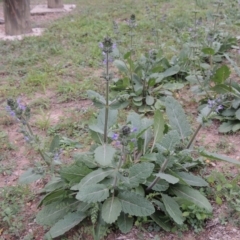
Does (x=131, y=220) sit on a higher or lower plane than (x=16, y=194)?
higher

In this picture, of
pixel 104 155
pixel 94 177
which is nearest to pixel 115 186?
pixel 94 177

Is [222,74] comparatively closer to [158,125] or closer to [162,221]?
[158,125]

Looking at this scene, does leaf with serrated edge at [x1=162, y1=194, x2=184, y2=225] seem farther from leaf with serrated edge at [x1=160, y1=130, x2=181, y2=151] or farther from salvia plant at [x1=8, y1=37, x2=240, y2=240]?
leaf with serrated edge at [x1=160, y1=130, x2=181, y2=151]

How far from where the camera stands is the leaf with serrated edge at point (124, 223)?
87.5 inches

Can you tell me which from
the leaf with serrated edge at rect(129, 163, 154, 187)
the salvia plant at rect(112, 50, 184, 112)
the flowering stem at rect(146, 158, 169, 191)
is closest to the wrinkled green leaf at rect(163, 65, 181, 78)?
the salvia plant at rect(112, 50, 184, 112)

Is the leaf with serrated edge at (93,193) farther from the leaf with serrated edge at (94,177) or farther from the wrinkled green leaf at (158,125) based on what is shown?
the wrinkled green leaf at (158,125)

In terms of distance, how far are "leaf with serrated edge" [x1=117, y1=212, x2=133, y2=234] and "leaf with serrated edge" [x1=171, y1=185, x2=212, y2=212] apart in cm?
38

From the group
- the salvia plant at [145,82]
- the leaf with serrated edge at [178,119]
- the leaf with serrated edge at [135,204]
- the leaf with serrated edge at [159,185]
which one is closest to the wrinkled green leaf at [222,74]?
the salvia plant at [145,82]

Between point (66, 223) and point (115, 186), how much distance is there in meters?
0.40

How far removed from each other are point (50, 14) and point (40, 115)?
609cm

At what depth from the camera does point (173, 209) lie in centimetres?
224

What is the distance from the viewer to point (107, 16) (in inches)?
319

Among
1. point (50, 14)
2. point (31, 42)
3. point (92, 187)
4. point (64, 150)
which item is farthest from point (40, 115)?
point (50, 14)

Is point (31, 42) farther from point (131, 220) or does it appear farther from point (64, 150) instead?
point (131, 220)
